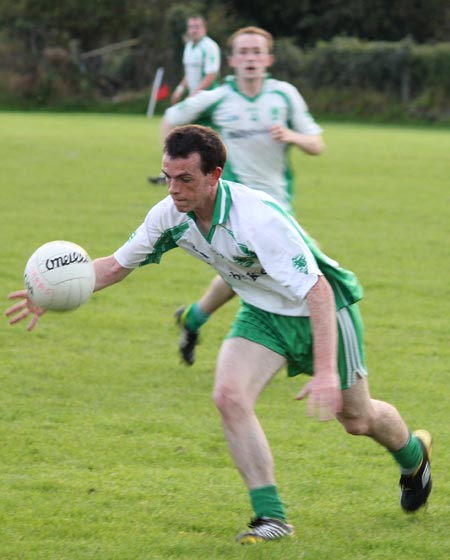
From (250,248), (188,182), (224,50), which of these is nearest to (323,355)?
(250,248)

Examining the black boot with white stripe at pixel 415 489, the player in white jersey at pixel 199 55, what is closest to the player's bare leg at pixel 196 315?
the black boot with white stripe at pixel 415 489

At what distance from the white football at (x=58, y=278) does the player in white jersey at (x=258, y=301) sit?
0.12m

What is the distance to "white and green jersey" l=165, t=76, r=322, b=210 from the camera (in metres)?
8.12

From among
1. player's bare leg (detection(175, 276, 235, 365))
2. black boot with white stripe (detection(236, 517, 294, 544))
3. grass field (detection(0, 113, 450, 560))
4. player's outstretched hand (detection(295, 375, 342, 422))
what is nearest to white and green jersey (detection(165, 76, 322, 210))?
player's bare leg (detection(175, 276, 235, 365))

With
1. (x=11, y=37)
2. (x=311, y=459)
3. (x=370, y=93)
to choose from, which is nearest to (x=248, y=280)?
(x=311, y=459)

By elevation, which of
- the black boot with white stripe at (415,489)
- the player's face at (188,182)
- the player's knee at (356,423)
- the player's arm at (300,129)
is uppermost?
the player's face at (188,182)

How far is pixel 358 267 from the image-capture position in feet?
36.3

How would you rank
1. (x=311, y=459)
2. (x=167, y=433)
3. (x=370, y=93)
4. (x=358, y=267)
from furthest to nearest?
1. (x=370, y=93)
2. (x=358, y=267)
3. (x=167, y=433)
4. (x=311, y=459)

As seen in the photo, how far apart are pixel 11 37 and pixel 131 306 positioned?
3485 cm

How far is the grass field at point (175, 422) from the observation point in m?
4.68

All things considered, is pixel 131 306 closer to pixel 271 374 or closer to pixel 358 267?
pixel 358 267

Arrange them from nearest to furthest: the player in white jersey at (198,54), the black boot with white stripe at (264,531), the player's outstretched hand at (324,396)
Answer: the player's outstretched hand at (324,396) → the black boot with white stripe at (264,531) → the player in white jersey at (198,54)

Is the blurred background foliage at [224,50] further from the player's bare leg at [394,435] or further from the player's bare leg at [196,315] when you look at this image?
the player's bare leg at [394,435]

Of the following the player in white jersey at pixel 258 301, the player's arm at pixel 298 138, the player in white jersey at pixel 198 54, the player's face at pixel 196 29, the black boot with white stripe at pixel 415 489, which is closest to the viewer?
the player in white jersey at pixel 258 301
